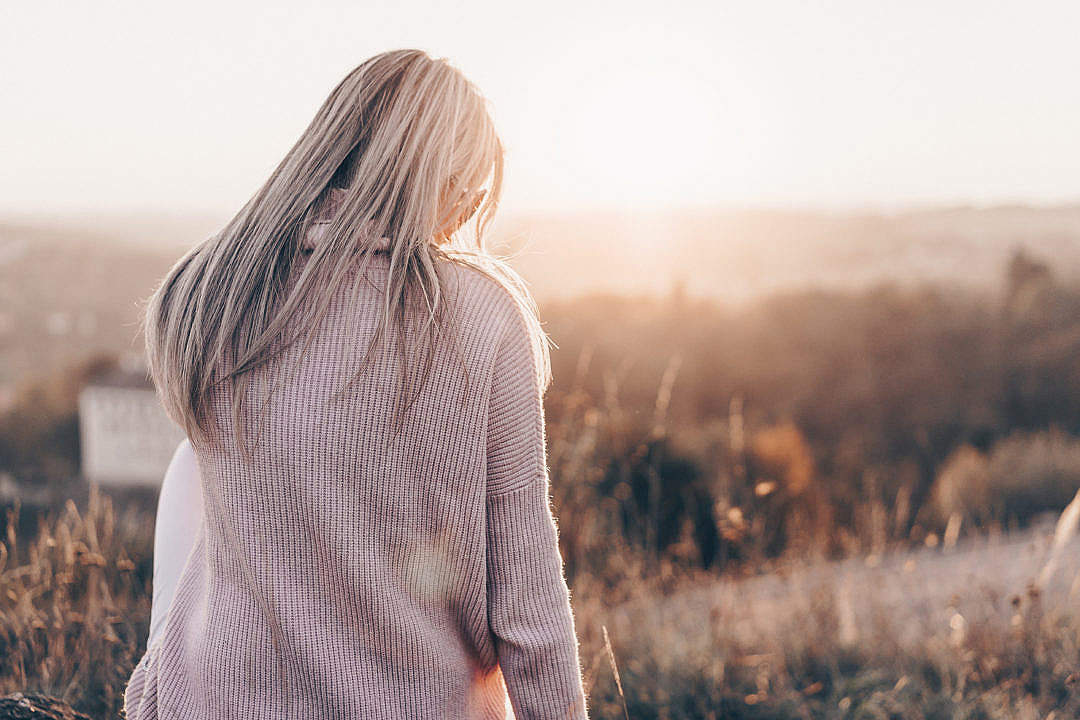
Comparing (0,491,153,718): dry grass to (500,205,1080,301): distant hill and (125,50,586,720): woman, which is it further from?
(500,205,1080,301): distant hill

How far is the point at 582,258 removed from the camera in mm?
11352

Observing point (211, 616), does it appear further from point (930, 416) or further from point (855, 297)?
point (855, 297)

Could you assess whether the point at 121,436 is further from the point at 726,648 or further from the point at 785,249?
the point at 726,648

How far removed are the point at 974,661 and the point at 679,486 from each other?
13.8ft

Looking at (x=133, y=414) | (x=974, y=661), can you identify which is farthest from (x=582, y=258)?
(x=974, y=661)

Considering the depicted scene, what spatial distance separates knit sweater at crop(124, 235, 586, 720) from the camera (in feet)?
3.24

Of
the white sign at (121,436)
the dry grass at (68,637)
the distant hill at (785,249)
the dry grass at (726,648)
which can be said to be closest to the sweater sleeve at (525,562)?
the dry grass at (726,648)

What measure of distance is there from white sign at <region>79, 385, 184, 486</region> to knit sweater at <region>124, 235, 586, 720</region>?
8.71 m

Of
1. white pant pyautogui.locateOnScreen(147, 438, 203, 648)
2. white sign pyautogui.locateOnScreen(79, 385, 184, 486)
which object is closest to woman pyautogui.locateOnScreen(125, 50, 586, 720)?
white pant pyautogui.locateOnScreen(147, 438, 203, 648)

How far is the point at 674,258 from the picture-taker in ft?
39.4

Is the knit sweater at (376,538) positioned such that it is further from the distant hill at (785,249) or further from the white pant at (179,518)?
the distant hill at (785,249)

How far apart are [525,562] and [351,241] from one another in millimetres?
450

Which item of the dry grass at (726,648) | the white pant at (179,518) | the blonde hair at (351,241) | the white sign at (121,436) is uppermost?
the blonde hair at (351,241)

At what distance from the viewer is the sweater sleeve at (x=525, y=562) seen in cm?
103
